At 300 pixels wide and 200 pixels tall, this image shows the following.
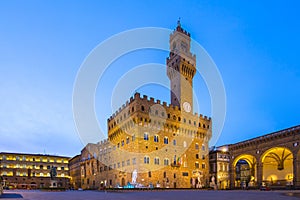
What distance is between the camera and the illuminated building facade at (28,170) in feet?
336

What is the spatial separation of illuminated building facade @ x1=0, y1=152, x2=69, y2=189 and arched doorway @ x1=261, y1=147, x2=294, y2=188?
243 ft

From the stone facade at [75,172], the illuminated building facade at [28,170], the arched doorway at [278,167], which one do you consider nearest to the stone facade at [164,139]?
the arched doorway at [278,167]

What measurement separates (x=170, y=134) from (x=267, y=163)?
2356 centimetres

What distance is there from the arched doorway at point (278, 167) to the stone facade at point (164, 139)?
14.1 metres

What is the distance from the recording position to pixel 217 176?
67.9 m

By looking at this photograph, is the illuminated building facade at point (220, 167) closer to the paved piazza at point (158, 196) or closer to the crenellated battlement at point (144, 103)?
the crenellated battlement at point (144, 103)

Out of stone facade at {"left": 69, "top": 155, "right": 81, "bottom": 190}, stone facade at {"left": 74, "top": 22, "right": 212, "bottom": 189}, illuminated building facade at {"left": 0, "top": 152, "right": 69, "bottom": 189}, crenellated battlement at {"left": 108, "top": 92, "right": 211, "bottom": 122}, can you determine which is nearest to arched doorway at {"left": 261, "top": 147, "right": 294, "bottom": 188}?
stone facade at {"left": 74, "top": 22, "right": 212, "bottom": 189}

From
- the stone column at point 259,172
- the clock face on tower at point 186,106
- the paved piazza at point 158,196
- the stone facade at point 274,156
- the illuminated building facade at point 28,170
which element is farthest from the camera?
the illuminated building facade at point 28,170

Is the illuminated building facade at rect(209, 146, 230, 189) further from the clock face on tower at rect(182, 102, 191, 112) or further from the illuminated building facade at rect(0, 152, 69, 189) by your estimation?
the illuminated building facade at rect(0, 152, 69, 189)

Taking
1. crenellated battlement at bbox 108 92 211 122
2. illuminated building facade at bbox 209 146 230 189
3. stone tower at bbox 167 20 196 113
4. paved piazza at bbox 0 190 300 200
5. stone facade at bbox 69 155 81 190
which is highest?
stone tower at bbox 167 20 196 113

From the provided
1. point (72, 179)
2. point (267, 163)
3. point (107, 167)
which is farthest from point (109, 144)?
point (72, 179)

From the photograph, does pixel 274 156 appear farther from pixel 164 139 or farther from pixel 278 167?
pixel 164 139

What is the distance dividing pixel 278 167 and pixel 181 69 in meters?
31.6

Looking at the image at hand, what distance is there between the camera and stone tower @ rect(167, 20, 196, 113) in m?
67.8
